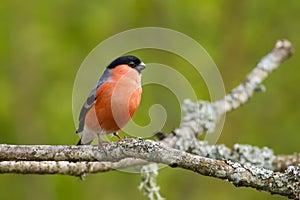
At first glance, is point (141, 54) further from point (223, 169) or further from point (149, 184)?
point (223, 169)

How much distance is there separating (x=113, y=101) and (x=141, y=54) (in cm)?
459

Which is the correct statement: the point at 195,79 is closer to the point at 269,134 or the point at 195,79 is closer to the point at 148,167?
the point at 269,134

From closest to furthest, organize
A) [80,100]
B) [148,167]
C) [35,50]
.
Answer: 1. [148,167]
2. [80,100]
3. [35,50]

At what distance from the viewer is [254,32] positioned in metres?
9.42

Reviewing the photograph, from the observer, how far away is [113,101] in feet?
14.8

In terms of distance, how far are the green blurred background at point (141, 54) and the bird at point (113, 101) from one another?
375 cm

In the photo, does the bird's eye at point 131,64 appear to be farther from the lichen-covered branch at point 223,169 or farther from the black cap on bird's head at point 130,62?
the lichen-covered branch at point 223,169

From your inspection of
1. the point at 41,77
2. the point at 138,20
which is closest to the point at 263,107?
the point at 138,20

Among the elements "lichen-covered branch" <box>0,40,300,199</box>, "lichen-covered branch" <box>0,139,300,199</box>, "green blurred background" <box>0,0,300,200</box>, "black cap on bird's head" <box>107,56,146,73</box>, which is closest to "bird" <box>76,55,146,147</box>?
"black cap on bird's head" <box>107,56,146,73</box>

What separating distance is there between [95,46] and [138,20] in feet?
2.58

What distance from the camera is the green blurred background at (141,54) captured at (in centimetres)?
870

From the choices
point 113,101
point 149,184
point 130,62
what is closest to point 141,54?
point 130,62

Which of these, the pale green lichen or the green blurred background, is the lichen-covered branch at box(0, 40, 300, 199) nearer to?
the pale green lichen

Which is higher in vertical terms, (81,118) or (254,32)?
(254,32)
